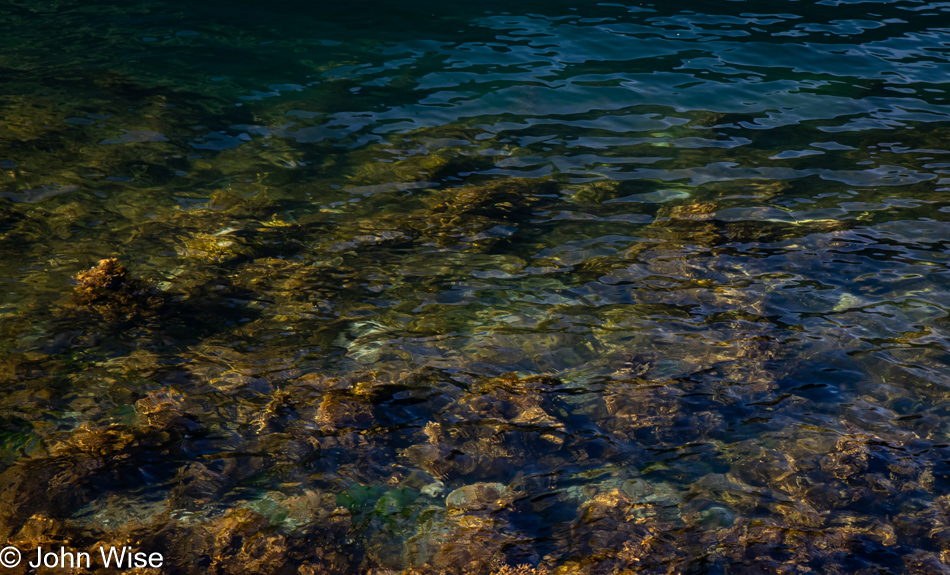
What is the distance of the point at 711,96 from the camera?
1100 cm

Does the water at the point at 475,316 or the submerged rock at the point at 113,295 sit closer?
the water at the point at 475,316

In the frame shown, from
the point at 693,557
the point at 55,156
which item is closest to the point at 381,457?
the point at 693,557

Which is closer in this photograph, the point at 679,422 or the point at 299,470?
Result: the point at 299,470

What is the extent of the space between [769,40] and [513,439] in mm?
11924

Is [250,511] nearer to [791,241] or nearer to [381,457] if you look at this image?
[381,457]

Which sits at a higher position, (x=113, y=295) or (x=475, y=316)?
(x=113, y=295)

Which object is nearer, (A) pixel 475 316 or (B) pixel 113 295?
(B) pixel 113 295

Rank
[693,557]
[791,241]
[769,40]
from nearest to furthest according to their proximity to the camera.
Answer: [693,557] → [791,241] → [769,40]

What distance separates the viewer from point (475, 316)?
20.1 feet

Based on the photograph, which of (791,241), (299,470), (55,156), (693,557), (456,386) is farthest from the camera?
(55,156)

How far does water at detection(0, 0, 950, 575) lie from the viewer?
4.20 m

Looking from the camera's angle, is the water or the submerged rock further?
the submerged rock

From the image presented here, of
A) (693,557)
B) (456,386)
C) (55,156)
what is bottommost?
(693,557)

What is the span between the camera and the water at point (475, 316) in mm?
4203
